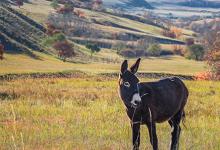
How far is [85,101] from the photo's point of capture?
2278cm

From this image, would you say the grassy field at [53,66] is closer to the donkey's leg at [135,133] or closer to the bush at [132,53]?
the bush at [132,53]

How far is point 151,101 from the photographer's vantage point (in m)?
10.5

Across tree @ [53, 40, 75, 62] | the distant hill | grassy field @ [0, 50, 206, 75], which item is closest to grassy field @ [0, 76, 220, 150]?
grassy field @ [0, 50, 206, 75]

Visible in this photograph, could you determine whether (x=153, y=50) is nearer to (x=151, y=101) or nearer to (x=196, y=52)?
(x=196, y=52)

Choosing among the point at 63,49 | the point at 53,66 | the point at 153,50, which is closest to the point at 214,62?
the point at 53,66

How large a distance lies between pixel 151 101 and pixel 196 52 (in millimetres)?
163618

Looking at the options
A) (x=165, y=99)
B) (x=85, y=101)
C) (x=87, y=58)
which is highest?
(x=165, y=99)

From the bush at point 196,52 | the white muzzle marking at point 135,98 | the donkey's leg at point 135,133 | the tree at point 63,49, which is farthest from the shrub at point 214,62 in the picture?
the bush at point 196,52

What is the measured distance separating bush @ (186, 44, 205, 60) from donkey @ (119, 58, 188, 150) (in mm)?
159160

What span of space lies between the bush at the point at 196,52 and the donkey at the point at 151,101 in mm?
159160

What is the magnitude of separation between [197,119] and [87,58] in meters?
127

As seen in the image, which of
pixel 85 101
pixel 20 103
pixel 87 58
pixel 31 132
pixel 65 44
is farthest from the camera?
pixel 87 58

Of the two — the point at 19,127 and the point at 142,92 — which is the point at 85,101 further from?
the point at 142,92

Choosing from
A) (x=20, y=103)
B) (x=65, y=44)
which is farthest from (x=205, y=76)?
(x=20, y=103)
